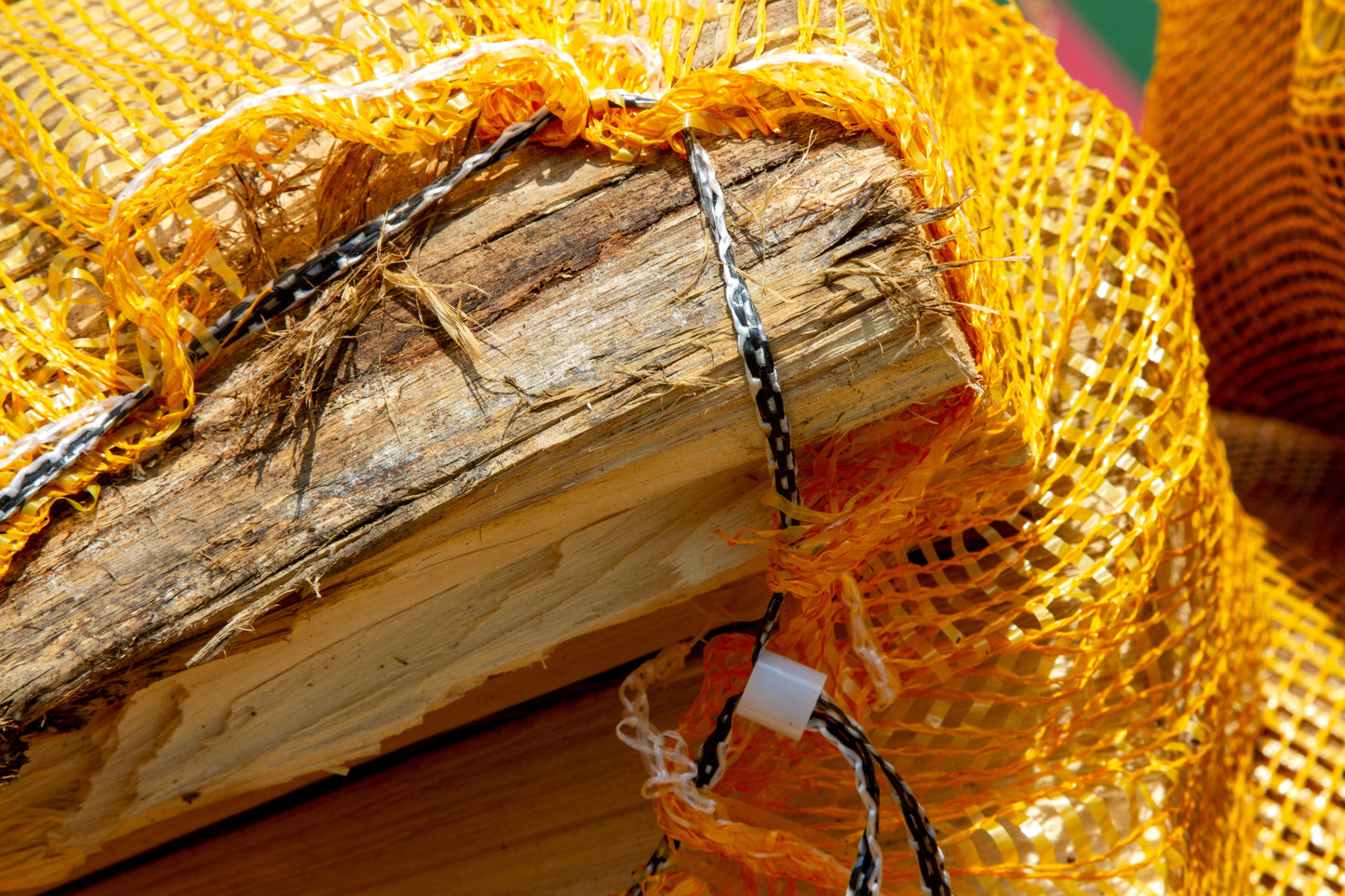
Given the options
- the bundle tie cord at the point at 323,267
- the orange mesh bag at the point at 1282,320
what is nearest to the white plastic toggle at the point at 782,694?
the bundle tie cord at the point at 323,267

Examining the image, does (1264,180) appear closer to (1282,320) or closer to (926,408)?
(1282,320)

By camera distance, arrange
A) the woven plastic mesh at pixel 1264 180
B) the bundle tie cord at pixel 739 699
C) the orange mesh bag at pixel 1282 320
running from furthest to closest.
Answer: the woven plastic mesh at pixel 1264 180
the orange mesh bag at pixel 1282 320
the bundle tie cord at pixel 739 699

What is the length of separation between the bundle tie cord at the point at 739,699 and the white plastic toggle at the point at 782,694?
0.04ft

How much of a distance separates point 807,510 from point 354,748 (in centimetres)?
47

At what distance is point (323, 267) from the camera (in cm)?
81

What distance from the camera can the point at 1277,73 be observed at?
50.1 inches

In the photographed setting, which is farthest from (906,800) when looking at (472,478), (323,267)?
(323,267)

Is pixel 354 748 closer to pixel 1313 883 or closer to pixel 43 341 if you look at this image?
pixel 43 341

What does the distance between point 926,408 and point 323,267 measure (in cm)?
51

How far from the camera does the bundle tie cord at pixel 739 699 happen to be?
0.72m

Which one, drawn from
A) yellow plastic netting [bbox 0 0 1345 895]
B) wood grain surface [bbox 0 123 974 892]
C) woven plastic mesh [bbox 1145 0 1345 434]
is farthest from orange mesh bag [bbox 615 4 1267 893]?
woven plastic mesh [bbox 1145 0 1345 434]

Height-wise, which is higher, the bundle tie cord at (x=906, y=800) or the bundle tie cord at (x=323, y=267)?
the bundle tie cord at (x=323, y=267)

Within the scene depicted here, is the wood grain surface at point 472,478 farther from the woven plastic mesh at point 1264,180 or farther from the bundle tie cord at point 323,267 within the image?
the woven plastic mesh at point 1264,180

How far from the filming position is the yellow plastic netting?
79 cm
